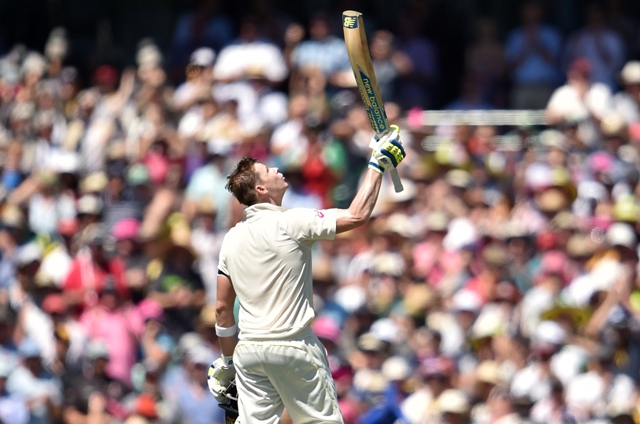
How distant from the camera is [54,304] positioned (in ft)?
41.7

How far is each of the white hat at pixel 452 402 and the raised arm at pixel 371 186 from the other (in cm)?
344

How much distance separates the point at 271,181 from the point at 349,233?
A: 5.29 metres

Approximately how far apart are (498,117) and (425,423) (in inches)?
197

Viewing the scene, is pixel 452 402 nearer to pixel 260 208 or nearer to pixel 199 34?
pixel 260 208

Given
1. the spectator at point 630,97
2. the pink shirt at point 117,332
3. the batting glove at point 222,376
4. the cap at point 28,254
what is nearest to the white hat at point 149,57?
the cap at point 28,254

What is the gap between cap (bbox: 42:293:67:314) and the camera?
1269 centimetres

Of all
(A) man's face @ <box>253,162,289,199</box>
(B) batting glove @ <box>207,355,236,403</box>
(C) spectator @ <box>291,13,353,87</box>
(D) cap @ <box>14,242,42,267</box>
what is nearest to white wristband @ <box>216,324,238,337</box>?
(B) batting glove @ <box>207,355,236,403</box>

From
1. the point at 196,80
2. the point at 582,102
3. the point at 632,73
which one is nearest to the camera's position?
the point at 632,73

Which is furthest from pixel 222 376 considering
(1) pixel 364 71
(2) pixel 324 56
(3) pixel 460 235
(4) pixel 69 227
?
(2) pixel 324 56

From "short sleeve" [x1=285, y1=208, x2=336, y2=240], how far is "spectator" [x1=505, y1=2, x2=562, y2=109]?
26.3 ft

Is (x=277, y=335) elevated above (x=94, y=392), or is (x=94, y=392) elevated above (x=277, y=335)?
(x=277, y=335)

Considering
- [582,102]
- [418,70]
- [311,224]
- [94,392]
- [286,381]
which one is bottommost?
[94,392]

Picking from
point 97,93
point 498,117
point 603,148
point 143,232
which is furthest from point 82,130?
point 603,148

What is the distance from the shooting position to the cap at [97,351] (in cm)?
1185
